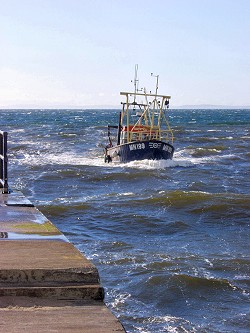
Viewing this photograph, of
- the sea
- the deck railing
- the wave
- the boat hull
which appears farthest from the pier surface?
the boat hull

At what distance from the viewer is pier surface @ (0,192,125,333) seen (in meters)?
4.47

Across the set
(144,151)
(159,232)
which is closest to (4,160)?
(159,232)

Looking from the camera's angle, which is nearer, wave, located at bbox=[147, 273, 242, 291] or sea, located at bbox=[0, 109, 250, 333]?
sea, located at bbox=[0, 109, 250, 333]

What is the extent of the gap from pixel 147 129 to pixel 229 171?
4378 millimetres

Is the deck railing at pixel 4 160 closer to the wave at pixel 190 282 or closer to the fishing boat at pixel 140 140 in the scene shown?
the wave at pixel 190 282

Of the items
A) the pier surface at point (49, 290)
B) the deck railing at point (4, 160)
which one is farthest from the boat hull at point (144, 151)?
the pier surface at point (49, 290)

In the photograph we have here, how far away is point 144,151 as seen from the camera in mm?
28922

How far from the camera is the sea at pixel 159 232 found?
349 inches

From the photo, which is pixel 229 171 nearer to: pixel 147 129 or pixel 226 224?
pixel 147 129

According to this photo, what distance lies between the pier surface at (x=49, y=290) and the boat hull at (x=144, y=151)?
73.4 ft

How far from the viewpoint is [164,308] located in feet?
29.3

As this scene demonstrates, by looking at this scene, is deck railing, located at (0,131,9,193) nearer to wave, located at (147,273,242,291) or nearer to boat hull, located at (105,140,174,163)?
wave, located at (147,273,242,291)

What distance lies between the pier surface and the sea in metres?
2.38

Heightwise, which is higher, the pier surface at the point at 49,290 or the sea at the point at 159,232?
the pier surface at the point at 49,290
